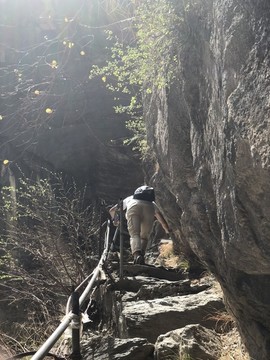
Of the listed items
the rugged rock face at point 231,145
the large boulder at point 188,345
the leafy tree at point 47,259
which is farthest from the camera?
the leafy tree at point 47,259

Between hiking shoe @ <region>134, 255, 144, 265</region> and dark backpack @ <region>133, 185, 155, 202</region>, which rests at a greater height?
dark backpack @ <region>133, 185, 155, 202</region>

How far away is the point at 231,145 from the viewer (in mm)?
3232

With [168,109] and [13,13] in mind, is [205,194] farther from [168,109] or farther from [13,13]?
[13,13]

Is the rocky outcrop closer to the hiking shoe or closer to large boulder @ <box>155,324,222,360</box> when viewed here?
large boulder @ <box>155,324,222,360</box>

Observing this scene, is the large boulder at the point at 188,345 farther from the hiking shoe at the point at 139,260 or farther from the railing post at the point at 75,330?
the hiking shoe at the point at 139,260

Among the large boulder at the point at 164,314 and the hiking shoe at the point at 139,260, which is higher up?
the hiking shoe at the point at 139,260

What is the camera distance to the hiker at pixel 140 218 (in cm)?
817

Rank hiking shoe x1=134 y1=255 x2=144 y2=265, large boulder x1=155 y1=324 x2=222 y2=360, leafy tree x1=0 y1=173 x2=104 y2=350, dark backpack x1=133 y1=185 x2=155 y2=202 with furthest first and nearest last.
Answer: leafy tree x1=0 y1=173 x2=104 y2=350 < dark backpack x1=133 y1=185 x2=155 y2=202 < hiking shoe x1=134 y1=255 x2=144 y2=265 < large boulder x1=155 y1=324 x2=222 y2=360

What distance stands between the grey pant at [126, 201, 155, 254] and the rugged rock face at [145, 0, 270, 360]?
9.16 feet

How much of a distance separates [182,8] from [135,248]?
4.57 m

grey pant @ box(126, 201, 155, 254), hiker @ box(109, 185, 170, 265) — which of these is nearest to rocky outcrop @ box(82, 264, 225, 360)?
hiker @ box(109, 185, 170, 265)

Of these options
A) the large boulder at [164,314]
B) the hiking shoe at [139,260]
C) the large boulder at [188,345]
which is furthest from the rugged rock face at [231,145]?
the hiking shoe at [139,260]

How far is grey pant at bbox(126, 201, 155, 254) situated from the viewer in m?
8.23

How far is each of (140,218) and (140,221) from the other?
5 cm
